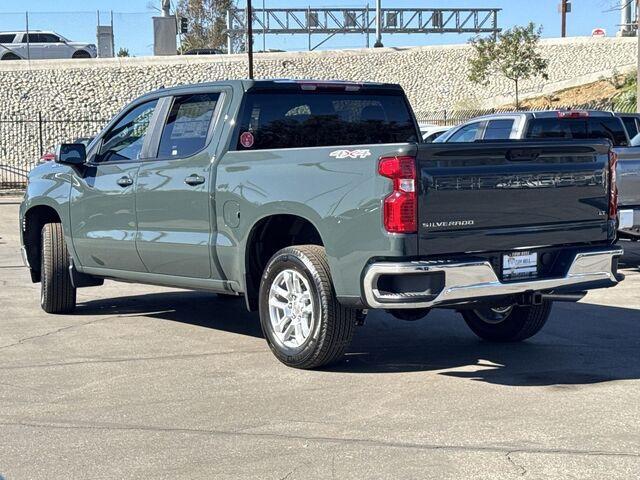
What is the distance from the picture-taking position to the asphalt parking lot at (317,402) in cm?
526

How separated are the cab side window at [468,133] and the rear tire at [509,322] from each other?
7969 millimetres

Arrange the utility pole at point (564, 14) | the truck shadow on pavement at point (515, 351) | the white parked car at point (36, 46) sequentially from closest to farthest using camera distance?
the truck shadow on pavement at point (515, 351) < the white parked car at point (36, 46) < the utility pole at point (564, 14)

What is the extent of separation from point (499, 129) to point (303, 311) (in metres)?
8.73

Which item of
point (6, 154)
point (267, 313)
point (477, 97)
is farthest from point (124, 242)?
point (477, 97)

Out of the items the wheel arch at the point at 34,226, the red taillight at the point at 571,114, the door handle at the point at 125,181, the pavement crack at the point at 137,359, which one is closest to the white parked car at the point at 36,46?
the red taillight at the point at 571,114

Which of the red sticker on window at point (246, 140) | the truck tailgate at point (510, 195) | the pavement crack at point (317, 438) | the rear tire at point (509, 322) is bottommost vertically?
the pavement crack at point (317, 438)

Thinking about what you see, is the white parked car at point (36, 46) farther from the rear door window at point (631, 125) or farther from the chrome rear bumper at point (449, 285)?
the chrome rear bumper at point (449, 285)

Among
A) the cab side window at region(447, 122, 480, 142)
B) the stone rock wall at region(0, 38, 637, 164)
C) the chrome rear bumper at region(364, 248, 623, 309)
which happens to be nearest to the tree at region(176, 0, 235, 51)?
the stone rock wall at region(0, 38, 637, 164)

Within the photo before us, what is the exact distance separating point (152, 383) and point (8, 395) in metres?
0.92

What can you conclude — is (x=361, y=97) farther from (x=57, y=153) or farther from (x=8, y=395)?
(x=8, y=395)

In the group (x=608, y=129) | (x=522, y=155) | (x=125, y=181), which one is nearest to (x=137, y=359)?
(x=125, y=181)

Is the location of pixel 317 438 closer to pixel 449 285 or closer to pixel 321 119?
pixel 449 285

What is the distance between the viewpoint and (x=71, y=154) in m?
9.32

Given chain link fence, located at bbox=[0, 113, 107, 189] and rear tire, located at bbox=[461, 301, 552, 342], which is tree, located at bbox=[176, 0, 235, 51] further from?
rear tire, located at bbox=[461, 301, 552, 342]
